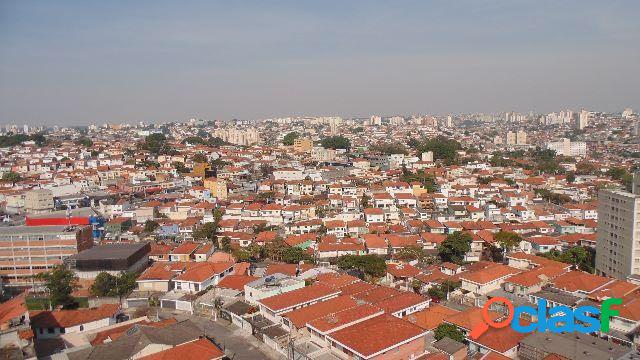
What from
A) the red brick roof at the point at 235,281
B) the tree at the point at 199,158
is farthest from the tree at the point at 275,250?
the tree at the point at 199,158

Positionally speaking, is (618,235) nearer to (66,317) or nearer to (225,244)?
(225,244)

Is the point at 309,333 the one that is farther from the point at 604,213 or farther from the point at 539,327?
the point at 604,213

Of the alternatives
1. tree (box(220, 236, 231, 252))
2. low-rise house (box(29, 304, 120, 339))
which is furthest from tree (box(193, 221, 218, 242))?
low-rise house (box(29, 304, 120, 339))

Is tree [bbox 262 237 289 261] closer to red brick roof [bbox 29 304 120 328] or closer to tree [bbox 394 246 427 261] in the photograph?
tree [bbox 394 246 427 261]

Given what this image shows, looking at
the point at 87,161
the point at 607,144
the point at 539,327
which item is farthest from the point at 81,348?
the point at 607,144

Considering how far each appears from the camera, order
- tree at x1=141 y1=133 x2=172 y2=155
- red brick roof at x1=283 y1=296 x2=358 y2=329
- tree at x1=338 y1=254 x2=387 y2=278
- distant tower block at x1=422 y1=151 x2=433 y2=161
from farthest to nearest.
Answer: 1. tree at x1=141 y1=133 x2=172 y2=155
2. distant tower block at x1=422 y1=151 x2=433 y2=161
3. tree at x1=338 y1=254 x2=387 y2=278
4. red brick roof at x1=283 y1=296 x2=358 y2=329

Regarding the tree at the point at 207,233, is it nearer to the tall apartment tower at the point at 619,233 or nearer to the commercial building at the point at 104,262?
the commercial building at the point at 104,262

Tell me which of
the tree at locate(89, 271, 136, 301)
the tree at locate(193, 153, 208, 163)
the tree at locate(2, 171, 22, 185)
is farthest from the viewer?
the tree at locate(193, 153, 208, 163)
